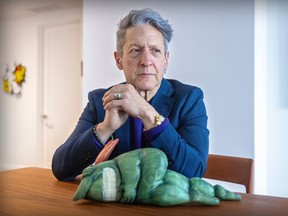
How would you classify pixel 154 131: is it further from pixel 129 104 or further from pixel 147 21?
pixel 147 21

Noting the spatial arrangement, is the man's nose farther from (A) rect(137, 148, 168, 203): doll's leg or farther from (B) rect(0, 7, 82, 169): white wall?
(B) rect(0, 7, 82, 169): white wall

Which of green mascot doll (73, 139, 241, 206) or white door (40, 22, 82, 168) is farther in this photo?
white door (40, 22, 82, 168)

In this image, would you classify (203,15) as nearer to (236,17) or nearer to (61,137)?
(236,17)

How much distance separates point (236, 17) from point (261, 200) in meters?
1.09

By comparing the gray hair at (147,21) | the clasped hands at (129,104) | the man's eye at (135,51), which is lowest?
the clasped hands at (129,104)

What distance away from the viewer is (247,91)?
4.81 feet

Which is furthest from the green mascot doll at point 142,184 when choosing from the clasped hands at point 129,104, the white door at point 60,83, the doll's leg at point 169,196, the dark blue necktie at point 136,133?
the white door at point 60,83

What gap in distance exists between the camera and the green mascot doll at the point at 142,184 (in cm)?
48

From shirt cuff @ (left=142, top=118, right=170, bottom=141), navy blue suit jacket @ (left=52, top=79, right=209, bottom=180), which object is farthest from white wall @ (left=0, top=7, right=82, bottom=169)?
shirt cuff @ (left=142, top=118, right=170, bottom=141)

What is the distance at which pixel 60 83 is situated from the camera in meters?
3.28

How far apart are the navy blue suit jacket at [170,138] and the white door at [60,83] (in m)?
2.28

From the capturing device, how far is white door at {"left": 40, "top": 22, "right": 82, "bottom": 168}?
3119 mm

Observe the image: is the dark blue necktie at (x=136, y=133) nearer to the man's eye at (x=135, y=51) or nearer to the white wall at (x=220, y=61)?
the man's eye at (x=135, y=51)

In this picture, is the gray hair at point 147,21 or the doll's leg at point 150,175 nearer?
the doll's leg at point 150,175
